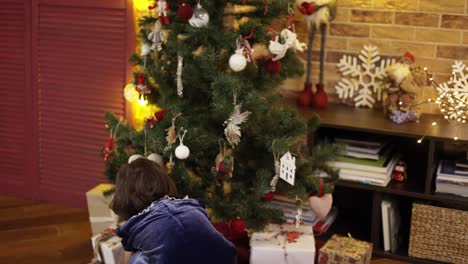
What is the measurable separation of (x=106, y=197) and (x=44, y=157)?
80 centimetres

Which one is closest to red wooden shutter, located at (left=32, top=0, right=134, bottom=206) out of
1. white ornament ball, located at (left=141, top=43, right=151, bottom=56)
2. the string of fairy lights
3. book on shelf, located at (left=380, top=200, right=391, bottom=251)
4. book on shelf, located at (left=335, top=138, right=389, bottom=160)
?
white ornament ball, located at (left=141, top=43, right=151, bottom=56)

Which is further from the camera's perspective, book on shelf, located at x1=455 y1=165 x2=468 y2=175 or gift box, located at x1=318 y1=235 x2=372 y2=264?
book on shelf, located at x1=455 y1=165 x2=468 y2=175

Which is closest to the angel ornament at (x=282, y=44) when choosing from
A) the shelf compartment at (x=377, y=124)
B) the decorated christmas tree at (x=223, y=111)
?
the decorated christmas tree at (x=223, y=111)

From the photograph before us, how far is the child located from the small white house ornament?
0.53 metres

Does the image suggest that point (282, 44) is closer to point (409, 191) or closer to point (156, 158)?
point (156, 158)

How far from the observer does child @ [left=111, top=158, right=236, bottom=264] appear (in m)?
2.45

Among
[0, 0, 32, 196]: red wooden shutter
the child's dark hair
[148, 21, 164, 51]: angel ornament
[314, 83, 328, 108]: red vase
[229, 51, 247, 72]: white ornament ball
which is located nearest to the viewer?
the child's dark hair

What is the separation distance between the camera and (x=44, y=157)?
4273mm

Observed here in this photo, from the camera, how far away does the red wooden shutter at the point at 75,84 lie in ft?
13.1

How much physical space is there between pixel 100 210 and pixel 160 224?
129cm

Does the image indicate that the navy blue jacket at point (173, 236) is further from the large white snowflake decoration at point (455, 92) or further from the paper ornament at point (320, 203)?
the large white snowflake decoration at point (455, 92)

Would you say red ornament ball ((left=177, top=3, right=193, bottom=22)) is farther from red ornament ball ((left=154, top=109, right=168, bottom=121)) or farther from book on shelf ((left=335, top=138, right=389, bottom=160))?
book on shelf ((left=335, top=138, right=389, bottom=160))

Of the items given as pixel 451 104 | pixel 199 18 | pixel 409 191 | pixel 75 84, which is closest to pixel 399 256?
pixel 409 191

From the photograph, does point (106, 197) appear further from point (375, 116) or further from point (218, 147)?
point (375, 116)
